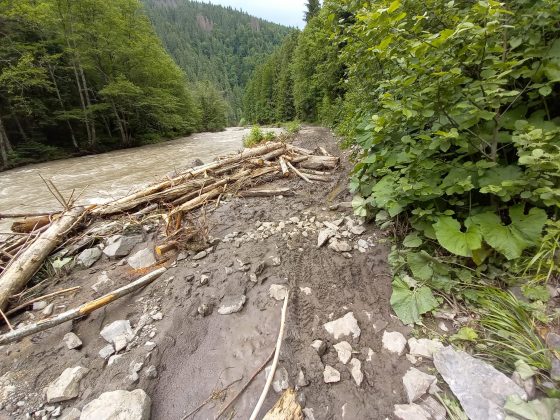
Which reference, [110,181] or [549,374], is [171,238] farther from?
[110,181]

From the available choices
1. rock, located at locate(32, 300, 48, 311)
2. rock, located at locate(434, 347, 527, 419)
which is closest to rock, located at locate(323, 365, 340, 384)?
rock, located at locate(434, 347, 527, 419)

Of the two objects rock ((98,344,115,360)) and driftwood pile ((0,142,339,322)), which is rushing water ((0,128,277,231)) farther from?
rock ((98,344,115,360))

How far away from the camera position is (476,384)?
1488 mm

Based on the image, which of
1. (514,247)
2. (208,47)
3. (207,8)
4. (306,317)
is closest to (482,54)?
(514,247)

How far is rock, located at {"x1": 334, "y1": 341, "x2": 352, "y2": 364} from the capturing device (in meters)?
1.84

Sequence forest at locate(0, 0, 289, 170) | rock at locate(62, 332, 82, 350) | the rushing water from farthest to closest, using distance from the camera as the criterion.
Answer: forest at locate(0, 0, 289, 170), the rushing water, rock at locate(62, 332, 82, 350)

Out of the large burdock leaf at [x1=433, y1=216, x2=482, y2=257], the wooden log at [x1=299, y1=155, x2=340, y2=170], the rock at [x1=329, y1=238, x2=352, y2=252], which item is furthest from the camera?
the wooden log at [x1=299, y1=155, x2=340, y2=170]

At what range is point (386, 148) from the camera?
2.73 m

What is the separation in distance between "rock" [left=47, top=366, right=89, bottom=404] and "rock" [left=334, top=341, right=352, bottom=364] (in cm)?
194

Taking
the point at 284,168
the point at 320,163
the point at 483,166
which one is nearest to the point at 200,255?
the point at 483,166

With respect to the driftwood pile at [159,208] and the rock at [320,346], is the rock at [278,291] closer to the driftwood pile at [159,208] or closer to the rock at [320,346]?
the rock at [320,346]

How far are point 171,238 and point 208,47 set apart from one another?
563 feet

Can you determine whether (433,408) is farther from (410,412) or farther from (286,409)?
(286,409)

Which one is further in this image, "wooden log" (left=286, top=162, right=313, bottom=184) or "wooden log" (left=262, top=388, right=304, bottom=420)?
"wooden log" (left=286, top=162, right=313, bottom=184)
